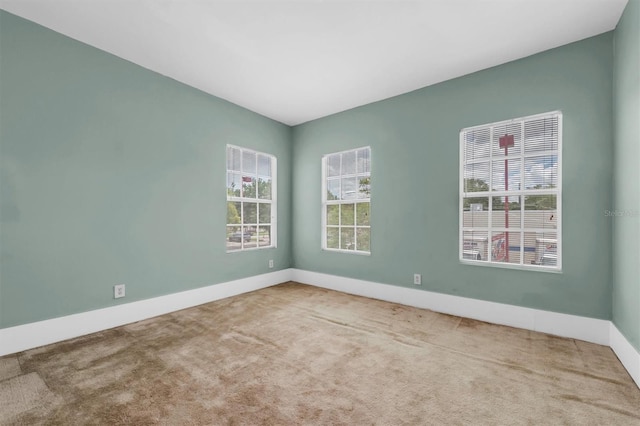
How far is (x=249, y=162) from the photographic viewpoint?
14.7 ft

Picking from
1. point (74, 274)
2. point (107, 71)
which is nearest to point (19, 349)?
point (74, 274)

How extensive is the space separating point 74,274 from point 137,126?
5.51 ft

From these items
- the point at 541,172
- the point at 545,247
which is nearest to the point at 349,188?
the point at 541,172

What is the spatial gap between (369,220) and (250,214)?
1.92m

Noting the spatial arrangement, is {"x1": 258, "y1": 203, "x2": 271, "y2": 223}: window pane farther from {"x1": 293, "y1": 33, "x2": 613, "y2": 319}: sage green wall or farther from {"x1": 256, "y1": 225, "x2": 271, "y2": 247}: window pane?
{"x1": 293, "y1": 33, "x2": 613, "y2": 319}: sage green wall

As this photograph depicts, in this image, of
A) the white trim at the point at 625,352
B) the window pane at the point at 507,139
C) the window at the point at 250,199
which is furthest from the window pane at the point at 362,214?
the white trim at the point at 625,352

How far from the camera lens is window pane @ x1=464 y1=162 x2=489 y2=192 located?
10.6 feet

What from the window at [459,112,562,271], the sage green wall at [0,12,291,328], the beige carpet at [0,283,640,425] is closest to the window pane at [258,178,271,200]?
the sage green wall at [0,12,291,328]

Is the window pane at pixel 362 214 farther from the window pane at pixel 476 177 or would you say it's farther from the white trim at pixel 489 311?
the window pane at pixel 476 177

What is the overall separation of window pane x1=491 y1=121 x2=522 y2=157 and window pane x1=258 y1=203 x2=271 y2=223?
339cm

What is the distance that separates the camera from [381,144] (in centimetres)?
399

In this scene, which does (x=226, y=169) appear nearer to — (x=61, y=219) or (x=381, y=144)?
(x=61, y=219)

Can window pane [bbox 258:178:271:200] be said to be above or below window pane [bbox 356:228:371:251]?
above

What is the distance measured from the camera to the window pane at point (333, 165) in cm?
462
